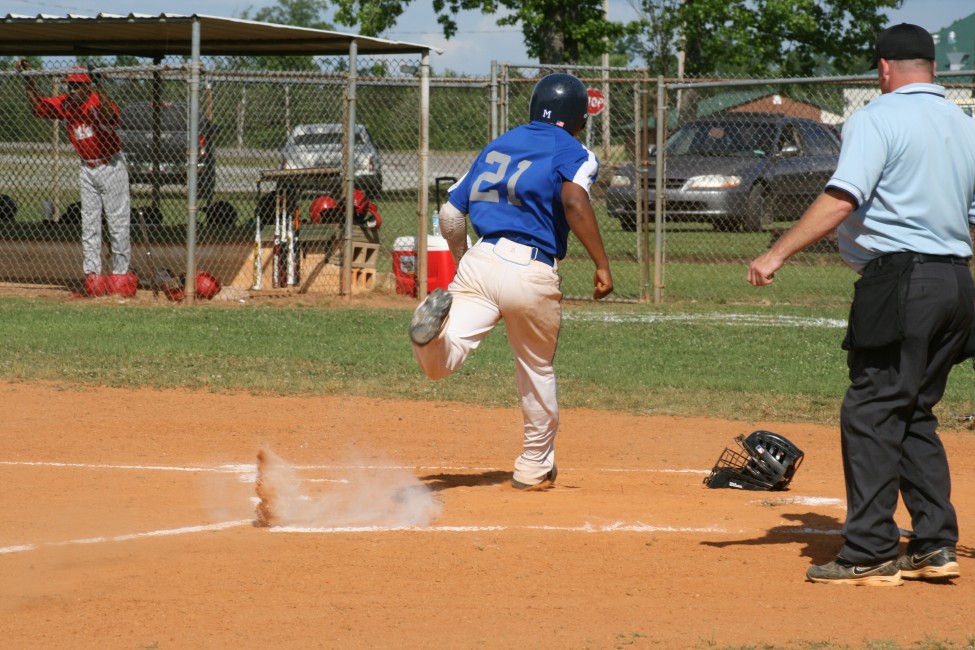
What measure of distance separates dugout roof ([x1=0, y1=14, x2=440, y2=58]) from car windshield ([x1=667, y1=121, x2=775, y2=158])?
509 cm

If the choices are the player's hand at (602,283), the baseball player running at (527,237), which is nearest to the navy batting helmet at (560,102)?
the baseball player running at (527,237)

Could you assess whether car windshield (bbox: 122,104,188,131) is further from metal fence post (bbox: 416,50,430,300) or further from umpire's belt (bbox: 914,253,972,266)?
umpire's belt (bbox: 914,253,972,266)

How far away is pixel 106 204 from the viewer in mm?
13531

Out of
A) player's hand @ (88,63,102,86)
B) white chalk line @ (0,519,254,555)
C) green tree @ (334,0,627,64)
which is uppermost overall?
green tree @ (334,0,627,64)

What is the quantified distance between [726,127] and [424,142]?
20.9 ft

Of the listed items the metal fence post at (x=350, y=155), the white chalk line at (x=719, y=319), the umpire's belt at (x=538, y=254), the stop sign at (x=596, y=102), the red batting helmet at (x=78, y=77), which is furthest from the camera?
the stop sign at (x=596, y=102)

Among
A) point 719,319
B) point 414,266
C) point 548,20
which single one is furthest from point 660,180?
point 548,20

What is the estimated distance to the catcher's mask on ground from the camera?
6324 millimetres

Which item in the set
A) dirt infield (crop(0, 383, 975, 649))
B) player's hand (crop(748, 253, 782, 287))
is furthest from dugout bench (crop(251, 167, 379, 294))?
player's hand (crop(748, 253, 782, 287))

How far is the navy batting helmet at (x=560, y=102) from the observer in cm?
603

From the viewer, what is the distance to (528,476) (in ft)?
20.4

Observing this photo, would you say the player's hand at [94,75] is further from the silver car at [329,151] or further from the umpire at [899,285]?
the umpire at [899,285]

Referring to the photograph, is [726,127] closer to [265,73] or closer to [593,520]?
[265,73]

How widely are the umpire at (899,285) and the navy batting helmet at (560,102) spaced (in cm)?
168
